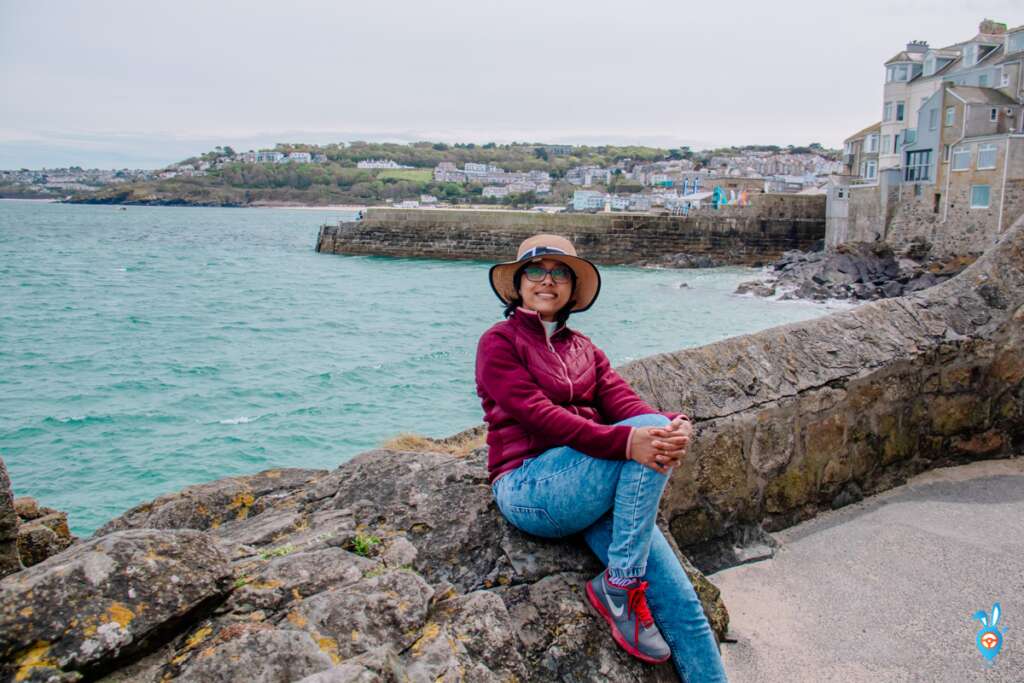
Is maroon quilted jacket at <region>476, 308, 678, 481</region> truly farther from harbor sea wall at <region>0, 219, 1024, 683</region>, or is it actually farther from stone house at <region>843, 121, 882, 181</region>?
stone house at <region>843, 121, 882, 181</region>

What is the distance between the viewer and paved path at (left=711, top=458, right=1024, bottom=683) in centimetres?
323

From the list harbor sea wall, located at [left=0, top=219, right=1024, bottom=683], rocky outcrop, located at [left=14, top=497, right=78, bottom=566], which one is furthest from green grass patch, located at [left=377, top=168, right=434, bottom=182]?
rocky outcrop, located at [left=14, top=497, right=78, bottom=566]

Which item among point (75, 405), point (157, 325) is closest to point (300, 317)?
point (157, 325)

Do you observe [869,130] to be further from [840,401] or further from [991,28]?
[840,401]

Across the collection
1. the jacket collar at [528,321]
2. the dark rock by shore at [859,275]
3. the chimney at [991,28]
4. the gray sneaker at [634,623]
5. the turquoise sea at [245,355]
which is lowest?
the turquoise sea at [245,355]

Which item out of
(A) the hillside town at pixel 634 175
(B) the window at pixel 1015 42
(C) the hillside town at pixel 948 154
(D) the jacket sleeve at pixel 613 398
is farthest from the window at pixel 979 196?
(A) the hillside town at pixel 634 175

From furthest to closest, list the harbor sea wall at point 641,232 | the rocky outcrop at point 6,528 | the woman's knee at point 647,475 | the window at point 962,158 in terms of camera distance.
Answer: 1. the harbor sea wall at point 641,232
2. the window at point 962,158
3. the woman's knee at point 647,475
4. the rocky outcrop at point 6,528

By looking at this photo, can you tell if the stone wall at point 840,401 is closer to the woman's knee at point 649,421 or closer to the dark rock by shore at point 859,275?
the woman's knee at point 649,421

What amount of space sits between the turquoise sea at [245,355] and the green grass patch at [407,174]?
128995mm

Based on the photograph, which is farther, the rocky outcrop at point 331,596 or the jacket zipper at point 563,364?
the jacket zipper at point 563,364

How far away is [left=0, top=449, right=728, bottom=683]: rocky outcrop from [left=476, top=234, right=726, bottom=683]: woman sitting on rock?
0.13 meters

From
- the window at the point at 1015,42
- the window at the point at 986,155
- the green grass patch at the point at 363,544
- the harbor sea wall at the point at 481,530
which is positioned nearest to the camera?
the harbor sea wall at the point at 481,530

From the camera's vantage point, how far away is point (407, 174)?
599 ft

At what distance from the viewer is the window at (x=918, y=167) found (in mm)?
37812
